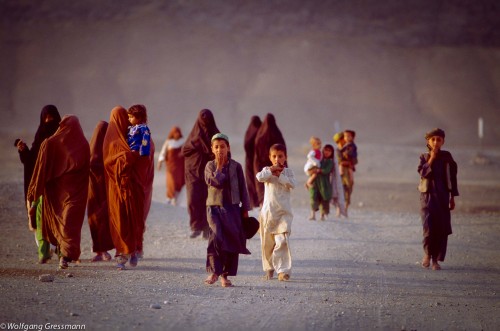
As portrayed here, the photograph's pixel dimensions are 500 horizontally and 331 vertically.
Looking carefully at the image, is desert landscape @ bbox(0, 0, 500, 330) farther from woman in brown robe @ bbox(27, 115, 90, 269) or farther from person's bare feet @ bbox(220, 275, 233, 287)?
person's bare feet @ bbox(220, 275, 233, 287)

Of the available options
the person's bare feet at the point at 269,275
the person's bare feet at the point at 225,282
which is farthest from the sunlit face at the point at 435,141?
the person's bare feet at the point at 225,282

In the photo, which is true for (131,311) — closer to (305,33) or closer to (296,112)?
(296,112)

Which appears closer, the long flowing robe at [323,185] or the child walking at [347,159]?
the long flowing robe at [323,185]

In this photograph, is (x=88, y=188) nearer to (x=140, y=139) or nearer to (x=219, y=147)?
(x=140, y=139)

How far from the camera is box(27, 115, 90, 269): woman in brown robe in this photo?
8.73m

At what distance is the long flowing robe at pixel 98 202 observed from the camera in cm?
918

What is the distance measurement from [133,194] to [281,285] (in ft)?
6.25

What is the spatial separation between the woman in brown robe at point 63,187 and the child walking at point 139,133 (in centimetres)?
51

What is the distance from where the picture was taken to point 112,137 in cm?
909

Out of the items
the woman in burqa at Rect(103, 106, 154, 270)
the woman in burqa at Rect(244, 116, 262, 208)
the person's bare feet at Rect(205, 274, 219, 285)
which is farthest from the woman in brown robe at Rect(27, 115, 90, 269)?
the woman in burqa at Rect(244, 116, 262, 208)

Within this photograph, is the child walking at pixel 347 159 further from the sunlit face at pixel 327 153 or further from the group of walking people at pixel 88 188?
the group of walking people at pixel 88 188

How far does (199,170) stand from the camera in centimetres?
1148

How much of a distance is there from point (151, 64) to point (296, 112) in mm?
10047

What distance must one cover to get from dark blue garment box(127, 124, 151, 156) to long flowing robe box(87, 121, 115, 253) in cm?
59
